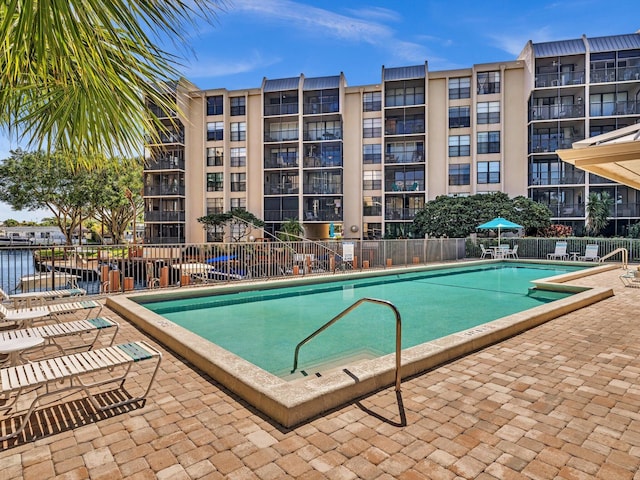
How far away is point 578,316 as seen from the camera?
23.9 feet

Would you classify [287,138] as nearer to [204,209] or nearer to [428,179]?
[204,209]

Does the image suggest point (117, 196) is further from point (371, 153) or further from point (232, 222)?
point (371, 153)

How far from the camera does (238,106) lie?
35.2 meters

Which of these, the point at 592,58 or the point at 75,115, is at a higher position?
the point at 592,58

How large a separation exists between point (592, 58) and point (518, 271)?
21111 mm

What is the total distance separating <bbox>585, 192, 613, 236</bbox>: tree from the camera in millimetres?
26188

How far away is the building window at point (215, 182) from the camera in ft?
114

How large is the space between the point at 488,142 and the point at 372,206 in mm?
10399

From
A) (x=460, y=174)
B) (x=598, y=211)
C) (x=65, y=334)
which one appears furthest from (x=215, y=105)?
(x=65, y=334)

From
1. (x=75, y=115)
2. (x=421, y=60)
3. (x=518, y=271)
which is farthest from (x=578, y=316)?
(x=421, y=60)

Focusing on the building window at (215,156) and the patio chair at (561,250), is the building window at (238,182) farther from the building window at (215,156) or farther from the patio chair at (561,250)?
the patio chair at (561,250)

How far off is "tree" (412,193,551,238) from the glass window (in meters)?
20.4

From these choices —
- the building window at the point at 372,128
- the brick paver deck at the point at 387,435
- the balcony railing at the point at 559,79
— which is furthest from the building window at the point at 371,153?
the brick paver deck at the point at 387,435

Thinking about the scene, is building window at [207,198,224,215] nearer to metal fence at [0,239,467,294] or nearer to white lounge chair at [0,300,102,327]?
metal fence at [0,239,467,294]
